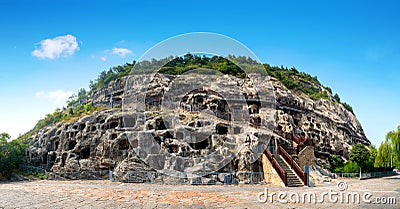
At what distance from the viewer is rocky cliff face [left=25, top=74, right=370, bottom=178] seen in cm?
2153

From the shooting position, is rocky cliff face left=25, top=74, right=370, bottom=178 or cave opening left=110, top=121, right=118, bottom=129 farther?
cave opening left=110, top=121, right=118, bottom=129

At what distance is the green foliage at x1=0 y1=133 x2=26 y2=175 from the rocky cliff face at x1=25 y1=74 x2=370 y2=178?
2395 mm

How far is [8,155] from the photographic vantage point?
80.3 feet

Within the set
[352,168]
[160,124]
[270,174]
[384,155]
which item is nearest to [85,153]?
[160,124]

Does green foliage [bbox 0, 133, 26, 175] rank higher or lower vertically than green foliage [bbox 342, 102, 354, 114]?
lower

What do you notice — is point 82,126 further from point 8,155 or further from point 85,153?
point 8,155

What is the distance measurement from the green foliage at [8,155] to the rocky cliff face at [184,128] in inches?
94.3

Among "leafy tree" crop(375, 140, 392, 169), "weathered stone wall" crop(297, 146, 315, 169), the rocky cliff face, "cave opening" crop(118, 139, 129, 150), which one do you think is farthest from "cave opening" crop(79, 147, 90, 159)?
"leafy tree" crop(375, 140, 392, 169)

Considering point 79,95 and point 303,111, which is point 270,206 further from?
point 79,95

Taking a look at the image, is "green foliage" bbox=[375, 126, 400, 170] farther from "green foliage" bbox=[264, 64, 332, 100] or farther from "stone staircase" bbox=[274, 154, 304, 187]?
"green foliage" bbox=[264, 64, 332, 100]

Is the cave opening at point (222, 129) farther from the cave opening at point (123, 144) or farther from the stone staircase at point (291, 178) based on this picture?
the stone staircase at point (291, 178)

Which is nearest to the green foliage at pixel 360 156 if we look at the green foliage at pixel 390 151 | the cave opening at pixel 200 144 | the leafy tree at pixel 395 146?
the green foliage at pixel 390 151

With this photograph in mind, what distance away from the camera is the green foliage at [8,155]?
23.9 metres

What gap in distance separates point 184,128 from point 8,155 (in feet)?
48.9
